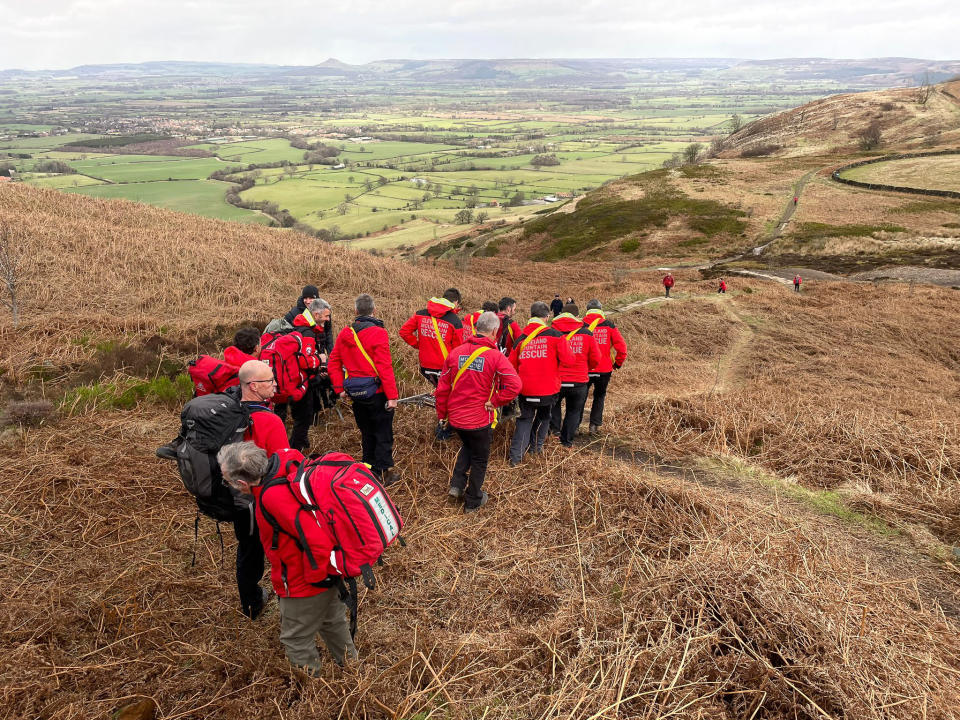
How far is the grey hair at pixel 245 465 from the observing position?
138 inches

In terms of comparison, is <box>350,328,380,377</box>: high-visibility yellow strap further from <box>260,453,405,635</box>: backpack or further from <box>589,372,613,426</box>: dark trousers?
<box>589,372,613,426</box>: dark trousers

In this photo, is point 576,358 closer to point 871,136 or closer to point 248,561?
point 248,561

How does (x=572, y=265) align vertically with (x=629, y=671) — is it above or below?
below

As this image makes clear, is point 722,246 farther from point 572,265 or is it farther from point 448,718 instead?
point 448,718

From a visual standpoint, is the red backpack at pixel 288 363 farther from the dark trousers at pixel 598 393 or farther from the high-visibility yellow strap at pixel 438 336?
the dark trousers at pixel 598 393

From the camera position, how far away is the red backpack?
650cm

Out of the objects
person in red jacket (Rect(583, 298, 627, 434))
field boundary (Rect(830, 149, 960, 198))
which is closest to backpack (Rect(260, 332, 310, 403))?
person in red jacket (Rect(583, 298, 627, 434))

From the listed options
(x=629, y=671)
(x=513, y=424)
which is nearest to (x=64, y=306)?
(x=513, y=424)

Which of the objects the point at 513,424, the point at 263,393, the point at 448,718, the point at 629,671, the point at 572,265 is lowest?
the point at 572,265

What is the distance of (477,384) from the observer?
5988 mm

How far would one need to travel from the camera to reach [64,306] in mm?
12906

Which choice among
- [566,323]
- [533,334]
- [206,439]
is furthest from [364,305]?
[566,323]

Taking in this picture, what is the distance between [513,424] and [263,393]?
4832mm

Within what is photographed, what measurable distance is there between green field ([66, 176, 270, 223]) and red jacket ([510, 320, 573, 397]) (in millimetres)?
44788
